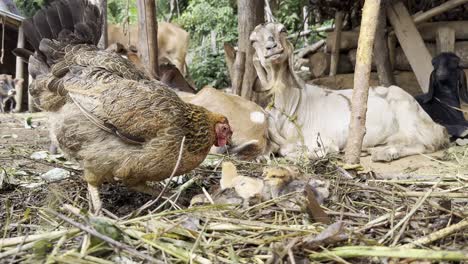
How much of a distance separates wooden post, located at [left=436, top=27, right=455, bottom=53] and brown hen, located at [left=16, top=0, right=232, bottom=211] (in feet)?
23.3

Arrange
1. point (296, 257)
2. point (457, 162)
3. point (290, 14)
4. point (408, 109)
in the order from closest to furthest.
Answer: point (296, 257), point (457, 162), point (408, 109), point (290, 14)

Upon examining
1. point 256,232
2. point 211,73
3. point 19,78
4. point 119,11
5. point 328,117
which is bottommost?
point 211,73

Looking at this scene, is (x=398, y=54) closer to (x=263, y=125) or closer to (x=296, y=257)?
(x=263, y=125)

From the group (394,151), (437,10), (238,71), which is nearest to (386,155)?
(394,151)

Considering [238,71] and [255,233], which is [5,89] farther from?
[255,233]

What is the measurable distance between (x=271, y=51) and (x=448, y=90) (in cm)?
308

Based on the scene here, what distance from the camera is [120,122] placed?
3.13 m

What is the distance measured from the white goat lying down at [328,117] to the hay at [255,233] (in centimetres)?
299

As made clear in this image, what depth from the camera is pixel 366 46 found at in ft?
13.7

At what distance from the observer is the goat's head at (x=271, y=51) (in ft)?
19.2

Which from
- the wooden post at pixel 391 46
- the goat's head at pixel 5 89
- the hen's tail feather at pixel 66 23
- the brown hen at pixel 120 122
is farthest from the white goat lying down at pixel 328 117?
the goat's head at pixel 5 89

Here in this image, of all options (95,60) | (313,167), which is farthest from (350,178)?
(95,60)

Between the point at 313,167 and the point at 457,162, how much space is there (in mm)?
2376

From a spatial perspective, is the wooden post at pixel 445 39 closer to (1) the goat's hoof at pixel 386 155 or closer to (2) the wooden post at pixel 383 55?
(2) the wooden post at pixel 383 55
